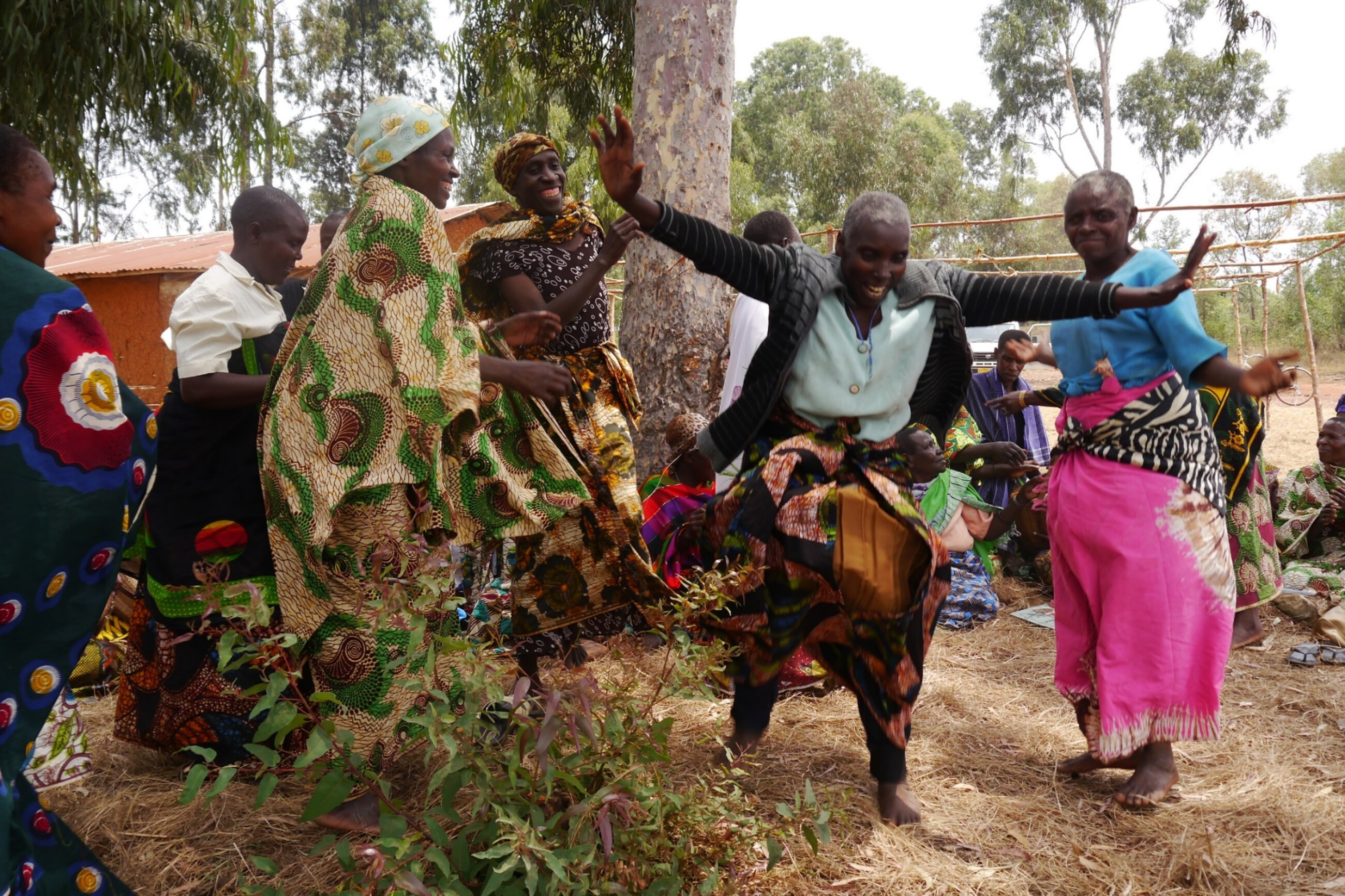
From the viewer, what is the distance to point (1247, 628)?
4793 mm

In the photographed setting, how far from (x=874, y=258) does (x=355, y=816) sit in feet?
6.83

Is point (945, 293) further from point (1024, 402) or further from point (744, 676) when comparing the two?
point (1024, 402)

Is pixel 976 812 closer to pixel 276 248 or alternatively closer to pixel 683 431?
pixel 683 431

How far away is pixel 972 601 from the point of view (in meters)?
5.22

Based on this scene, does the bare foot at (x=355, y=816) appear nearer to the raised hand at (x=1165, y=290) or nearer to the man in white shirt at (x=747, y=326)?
the man in white shirt at (x=747, y=326)

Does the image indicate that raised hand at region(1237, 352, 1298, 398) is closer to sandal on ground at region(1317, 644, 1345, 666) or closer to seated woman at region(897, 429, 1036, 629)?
seated woman at region(897, 429, 1036, 629)

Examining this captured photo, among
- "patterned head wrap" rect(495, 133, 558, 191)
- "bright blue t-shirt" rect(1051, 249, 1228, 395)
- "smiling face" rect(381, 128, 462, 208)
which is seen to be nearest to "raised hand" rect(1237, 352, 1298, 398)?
"bright blue t-shirt" rect(1051, 249, 1228, 395)

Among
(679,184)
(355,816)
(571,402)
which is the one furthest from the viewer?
(679,184)

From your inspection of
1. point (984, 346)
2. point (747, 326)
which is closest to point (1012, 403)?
point (747, 326)

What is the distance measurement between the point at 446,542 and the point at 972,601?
138 inches

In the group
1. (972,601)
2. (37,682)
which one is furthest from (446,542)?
(972,601)

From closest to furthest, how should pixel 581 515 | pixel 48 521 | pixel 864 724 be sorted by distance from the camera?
1. pixel 48 521
2. pixel 864 724
3. pixel 581 515

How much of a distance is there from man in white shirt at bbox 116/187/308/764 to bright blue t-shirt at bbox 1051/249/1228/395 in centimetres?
252

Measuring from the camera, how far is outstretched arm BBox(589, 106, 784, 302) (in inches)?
95.7
